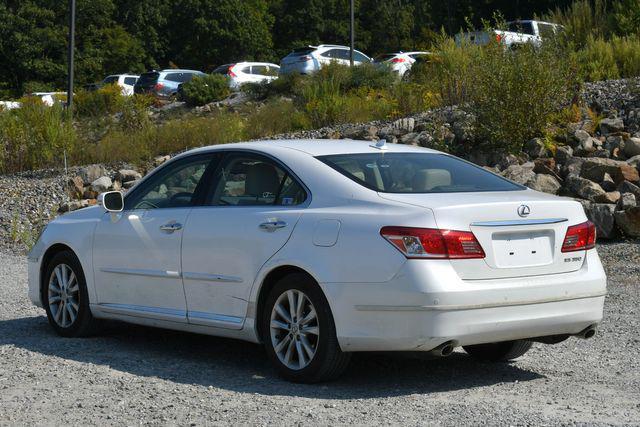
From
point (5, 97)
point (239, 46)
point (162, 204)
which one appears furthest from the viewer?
point (239, 46)

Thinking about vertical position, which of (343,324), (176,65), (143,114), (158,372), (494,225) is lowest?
(176,65)

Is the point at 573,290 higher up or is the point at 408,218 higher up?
the point at 408,218

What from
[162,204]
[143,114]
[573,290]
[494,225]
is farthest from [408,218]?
[143,114]

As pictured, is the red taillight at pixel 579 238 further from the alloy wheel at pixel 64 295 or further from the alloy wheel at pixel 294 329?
the alloy wheel at pixel 64 295

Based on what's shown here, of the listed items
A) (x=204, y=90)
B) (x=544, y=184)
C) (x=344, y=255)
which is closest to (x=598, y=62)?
(x=544, y=184)

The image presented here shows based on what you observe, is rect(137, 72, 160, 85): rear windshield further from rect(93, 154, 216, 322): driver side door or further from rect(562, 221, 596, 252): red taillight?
rect(562, 221, 596, 252): red taillight

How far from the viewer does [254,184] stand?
7609 mm

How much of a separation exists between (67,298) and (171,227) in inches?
56.8

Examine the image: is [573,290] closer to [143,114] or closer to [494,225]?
[494,225]

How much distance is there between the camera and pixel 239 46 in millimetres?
65625

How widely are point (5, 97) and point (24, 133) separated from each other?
36419mm

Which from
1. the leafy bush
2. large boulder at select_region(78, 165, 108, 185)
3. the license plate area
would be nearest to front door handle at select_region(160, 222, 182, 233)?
the license plate area

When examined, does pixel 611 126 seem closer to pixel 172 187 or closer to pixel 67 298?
pixel 172 187

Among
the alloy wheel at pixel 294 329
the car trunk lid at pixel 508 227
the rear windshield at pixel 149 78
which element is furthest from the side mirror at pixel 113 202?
the rear windshield at pixel 149 78
